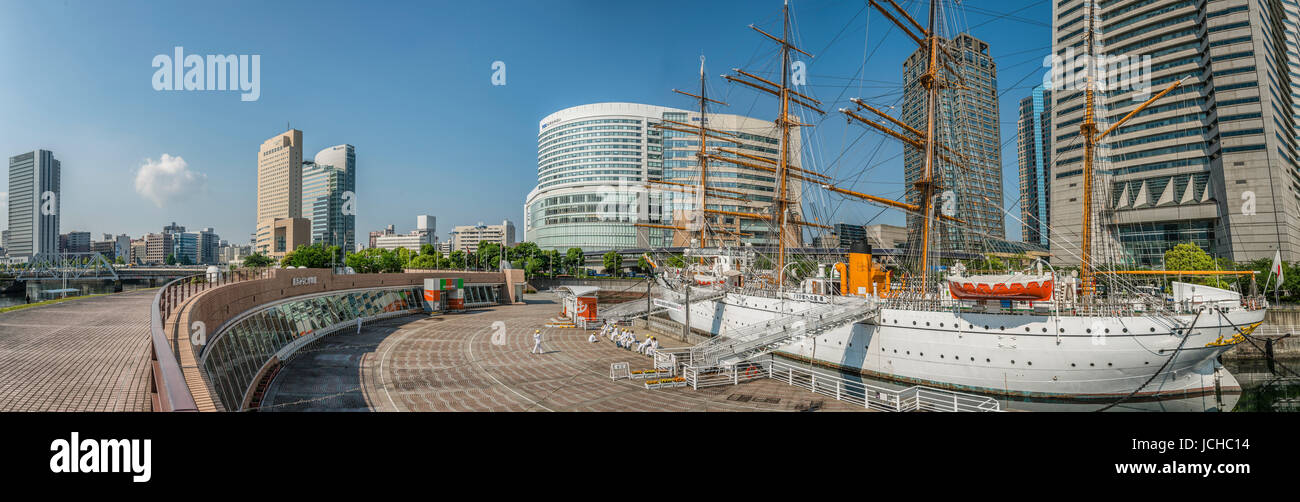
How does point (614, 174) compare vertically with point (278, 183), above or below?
below

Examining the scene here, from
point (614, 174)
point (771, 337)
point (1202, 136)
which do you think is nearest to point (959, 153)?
point (771, 337)

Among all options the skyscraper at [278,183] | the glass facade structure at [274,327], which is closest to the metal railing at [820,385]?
the glass facade structure at [274,327]

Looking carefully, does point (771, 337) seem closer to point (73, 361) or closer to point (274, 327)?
point (73, 361)

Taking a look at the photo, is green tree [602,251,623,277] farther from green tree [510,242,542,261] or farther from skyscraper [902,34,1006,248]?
skyscraper [902,34,1006,248]

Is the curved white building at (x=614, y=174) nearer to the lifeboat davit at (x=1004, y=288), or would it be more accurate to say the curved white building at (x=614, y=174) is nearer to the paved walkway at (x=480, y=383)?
the paved walkway at (x=480, y=383)

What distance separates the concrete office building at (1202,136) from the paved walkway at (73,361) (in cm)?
6413

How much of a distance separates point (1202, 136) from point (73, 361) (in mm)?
89652

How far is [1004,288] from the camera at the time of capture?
56.9ft

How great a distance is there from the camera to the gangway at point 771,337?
617 inches

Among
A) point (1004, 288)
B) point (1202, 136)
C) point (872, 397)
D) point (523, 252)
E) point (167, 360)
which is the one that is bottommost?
point (872, 397)

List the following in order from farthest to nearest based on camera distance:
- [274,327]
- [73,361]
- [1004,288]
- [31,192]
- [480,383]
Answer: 1. [31,192]
2. [274,327]
3. [1004,288]
4. [480,383]
5. [73,361]
